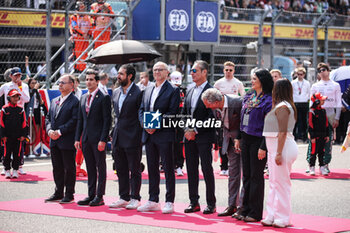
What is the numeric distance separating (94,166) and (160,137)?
1250 mm

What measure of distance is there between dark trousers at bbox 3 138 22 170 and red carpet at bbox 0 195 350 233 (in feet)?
9.06

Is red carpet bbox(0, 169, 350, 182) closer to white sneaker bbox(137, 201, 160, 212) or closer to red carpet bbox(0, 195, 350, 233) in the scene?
red carpet bbox(0, 195, 350, 233)

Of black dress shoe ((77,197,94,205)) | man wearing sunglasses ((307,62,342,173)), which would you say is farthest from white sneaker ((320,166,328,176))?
black dress shoe ((77,197,94,205))

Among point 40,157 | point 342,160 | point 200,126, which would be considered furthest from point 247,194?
point 40,157

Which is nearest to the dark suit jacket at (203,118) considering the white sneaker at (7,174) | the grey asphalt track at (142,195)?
the grey asphalt track at (142,195)

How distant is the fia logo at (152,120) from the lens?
918 cm

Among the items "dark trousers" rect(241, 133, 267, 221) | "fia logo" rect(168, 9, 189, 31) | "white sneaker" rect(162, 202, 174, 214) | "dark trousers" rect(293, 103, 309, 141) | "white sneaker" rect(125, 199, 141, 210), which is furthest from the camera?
"dark trousers" rect(293, 103, 309, 141)

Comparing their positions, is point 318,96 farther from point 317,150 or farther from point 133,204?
point 133,204

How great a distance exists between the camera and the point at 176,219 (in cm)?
865

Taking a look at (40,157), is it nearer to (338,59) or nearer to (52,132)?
(52,132)

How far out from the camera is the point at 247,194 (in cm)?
854

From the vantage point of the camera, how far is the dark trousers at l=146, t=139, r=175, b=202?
362 inches

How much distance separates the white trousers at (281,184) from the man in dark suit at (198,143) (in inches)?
42.8

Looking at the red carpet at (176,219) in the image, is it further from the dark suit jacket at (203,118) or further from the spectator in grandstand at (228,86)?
the spectator in grandstand at (228,86)
